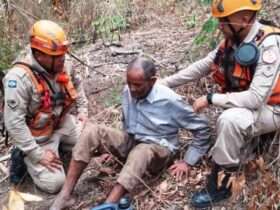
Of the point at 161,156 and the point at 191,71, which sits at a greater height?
the point at 191,71

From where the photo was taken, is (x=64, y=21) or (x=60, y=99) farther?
(x=64, y=21)

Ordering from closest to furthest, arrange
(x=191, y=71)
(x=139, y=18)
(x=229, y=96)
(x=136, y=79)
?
1. (x=229, y=96)
2. (x=136, y=79)
3. (x=191, y=71)
4. (x=139, y=18)

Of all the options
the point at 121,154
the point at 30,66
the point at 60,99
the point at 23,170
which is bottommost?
the point at 23,170

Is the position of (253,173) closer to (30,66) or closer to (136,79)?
(136,79)

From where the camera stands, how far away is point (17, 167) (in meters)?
5.05

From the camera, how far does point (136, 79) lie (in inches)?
167

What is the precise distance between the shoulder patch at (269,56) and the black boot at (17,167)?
7.62 ft

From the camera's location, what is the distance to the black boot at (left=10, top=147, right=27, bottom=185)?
16.5ft

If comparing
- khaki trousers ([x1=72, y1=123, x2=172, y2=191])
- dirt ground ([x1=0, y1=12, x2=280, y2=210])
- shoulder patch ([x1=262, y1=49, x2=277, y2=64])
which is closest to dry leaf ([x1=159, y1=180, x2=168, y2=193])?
dirt ground ([x1=0, y1=12, x2=280, y2=210])

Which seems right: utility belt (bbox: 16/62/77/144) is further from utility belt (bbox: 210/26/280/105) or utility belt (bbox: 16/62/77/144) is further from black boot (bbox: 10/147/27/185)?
utility belt (bbox: 210/26/280/105)

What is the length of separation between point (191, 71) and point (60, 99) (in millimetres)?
1164

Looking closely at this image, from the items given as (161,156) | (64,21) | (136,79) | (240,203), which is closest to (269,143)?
(240,203)

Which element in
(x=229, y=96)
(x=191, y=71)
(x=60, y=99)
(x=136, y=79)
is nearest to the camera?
(x=229, y=96)

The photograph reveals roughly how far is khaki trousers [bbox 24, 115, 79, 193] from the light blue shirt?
822 mm
